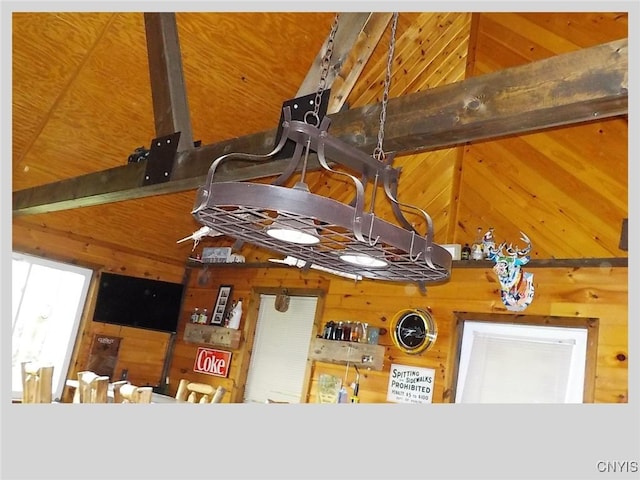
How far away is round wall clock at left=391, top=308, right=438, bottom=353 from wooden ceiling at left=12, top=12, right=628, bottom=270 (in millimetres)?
636

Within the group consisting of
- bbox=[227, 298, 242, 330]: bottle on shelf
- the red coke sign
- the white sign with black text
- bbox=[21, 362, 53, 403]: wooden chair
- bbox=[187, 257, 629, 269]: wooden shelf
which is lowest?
bbox=[21, 362, 53, 403]: wooden chair

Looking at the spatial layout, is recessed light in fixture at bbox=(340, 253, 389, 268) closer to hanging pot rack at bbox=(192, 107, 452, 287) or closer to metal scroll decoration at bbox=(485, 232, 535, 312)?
hanging pot rack at bbox=(192, 107, 452, 287)

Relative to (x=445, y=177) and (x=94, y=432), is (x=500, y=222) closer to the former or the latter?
(x=445, y=177)

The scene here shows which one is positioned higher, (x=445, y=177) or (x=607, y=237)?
(x=445, y=177)

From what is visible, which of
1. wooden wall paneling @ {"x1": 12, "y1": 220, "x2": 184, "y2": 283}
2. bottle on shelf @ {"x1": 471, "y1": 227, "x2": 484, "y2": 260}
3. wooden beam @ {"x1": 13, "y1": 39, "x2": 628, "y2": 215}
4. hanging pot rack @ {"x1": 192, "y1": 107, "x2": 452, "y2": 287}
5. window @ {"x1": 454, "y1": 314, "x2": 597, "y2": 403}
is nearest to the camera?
hanging pot rack @ {"x1": 192, "y1": 107, "x2": 452, "y2": 287}

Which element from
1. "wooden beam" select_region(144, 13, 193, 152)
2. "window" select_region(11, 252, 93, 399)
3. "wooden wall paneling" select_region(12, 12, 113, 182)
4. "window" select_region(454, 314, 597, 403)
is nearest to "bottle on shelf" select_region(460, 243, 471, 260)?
"window" select_region(454, 314, 597, 403)

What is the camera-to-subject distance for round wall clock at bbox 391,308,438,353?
A: 13.7ft

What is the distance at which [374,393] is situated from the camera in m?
4.46

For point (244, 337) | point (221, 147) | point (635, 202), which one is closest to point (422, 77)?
point (221, 147)

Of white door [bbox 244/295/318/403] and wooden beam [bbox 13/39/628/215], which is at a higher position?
wooden beam [bbox 13/39/628/215]

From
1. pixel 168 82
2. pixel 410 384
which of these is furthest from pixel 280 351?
pixel 168 82

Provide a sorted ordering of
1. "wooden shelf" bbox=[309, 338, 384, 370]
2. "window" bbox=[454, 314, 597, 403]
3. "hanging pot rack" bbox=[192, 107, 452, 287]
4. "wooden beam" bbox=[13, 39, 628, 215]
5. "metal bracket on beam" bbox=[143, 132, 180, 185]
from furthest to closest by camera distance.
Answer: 1. "wooden shelf" bbox=[309, 338, 384, 370]
2. "window" bbox=[454, 314, 597, 403]
3. "metal bracket on beam" bbox=[143, 132, 180, 185]
4. "wooden beam" bbox=[13, 39, 628, 215]
5. "hanging pot rack" bbox=[192, 107, 452, 287]

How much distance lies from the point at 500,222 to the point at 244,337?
271 cm

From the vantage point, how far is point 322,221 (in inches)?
54.3
